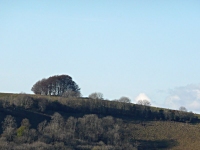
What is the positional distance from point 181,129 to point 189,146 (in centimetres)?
1568

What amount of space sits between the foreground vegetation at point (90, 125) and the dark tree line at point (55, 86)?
20.3m

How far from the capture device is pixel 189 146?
12162 cm

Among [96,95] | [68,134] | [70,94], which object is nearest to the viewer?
[68,134]

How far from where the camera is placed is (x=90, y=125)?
12131cm

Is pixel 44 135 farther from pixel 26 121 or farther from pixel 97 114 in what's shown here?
pixel 97 114

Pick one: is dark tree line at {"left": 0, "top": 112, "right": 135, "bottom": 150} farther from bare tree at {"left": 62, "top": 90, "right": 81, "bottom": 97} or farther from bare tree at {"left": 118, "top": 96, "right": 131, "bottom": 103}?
bare tree at {"left": 118, "top": 96, "right": 131, "bottom": 103}

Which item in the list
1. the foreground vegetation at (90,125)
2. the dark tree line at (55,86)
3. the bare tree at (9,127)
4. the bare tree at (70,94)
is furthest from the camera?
the dark tree line at (55,86)

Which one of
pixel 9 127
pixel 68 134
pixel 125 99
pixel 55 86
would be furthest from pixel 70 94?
pixel 9 127

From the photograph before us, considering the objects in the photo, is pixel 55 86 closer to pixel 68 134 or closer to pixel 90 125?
pixel 90 125

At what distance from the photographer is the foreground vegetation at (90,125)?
343ft

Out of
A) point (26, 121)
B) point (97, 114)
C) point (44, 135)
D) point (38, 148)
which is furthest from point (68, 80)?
point (38, 148)

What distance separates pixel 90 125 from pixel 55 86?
4734 centimetres

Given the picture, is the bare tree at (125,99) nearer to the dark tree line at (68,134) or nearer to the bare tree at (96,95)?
the bare tree at (96,95)

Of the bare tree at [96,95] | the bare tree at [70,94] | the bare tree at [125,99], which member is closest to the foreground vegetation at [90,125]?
the bare tree at [70,94]
